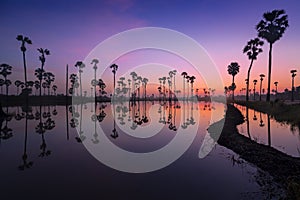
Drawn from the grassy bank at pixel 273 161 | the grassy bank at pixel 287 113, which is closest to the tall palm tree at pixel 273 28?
the grassy bank at pixel 287 113

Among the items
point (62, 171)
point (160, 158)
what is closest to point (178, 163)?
point (160, 158)

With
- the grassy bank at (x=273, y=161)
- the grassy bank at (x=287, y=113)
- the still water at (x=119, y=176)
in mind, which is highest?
the grassy bank at (x=287, y=113)

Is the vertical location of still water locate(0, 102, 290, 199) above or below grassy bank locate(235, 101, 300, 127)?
below

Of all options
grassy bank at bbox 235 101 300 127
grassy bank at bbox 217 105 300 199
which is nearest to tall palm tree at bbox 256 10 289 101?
grassy bank at bbox 235 101 300 127

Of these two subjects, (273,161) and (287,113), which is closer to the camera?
(273,161)

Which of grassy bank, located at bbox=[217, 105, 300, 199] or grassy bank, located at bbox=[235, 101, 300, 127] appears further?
grassy bank, located at bbox=[235, 101, 300, 127]

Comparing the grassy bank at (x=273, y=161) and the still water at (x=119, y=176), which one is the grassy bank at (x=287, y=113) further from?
the still water at (x=119, y=176)

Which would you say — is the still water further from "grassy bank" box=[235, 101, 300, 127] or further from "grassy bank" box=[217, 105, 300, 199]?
"grassy bank" box=[235, 101, 300, 127]

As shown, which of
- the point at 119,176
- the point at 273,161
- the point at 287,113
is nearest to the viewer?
the point at 119,176

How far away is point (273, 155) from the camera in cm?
1138

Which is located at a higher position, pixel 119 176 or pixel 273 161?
pixel 273 161

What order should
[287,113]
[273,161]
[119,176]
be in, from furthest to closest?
[287,113], [273,161], [119,176]

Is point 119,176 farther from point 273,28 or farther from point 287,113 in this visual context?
point 273,28

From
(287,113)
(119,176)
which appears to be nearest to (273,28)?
(287,113)
